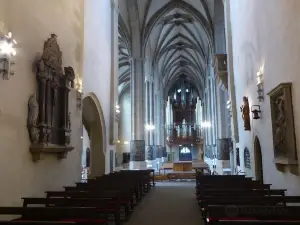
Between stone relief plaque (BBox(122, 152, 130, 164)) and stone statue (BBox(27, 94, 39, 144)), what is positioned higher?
stone statue (BBox(27, 94, 39, 144))

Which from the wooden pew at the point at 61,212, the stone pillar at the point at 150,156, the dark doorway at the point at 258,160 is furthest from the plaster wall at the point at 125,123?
the wooden pew at the point at 61,212

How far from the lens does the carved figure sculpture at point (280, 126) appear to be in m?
6.19

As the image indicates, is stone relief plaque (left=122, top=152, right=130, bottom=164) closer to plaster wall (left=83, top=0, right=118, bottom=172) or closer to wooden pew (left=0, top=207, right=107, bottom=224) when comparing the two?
plaster wall (left=83, top=0, right=118, bottom=172)

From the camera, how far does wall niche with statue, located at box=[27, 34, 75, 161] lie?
20.4 feet

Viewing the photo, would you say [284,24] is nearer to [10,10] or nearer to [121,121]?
[10,10]

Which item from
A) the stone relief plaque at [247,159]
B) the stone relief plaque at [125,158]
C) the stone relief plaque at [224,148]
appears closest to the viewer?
the stone relief plaque at [247,159]

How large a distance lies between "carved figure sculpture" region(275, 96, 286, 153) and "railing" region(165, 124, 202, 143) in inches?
1210

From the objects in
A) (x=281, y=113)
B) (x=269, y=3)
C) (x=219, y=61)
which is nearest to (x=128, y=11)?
(x=219, y=61)

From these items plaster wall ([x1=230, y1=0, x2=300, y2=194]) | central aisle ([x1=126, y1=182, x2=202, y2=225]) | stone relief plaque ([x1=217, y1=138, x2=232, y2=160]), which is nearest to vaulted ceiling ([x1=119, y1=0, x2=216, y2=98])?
stone relief plaque ([x1=217, y1=138, x2=232, y2=160])

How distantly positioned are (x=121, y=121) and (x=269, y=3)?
29.8m

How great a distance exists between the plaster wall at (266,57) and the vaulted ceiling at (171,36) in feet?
31.6

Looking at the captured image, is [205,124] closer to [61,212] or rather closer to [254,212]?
[254,212]

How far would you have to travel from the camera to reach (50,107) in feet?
23.2

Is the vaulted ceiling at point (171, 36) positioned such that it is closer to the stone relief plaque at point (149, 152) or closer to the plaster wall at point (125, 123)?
the plaster wall at point (125, 123)
